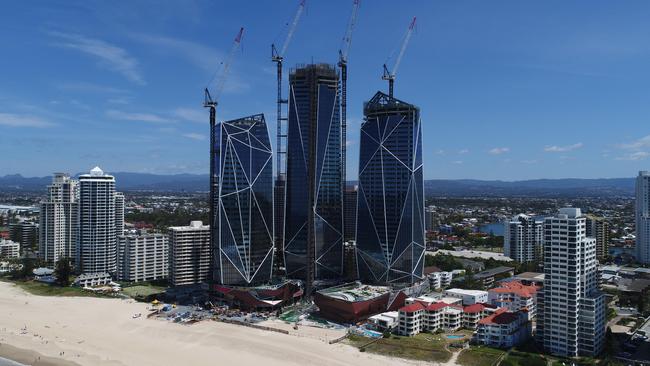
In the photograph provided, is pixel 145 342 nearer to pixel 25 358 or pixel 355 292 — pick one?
pixel 25 358

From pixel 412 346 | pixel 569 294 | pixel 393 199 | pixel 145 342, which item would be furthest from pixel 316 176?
pixel 569 294

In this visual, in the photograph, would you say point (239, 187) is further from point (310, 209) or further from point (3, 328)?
point (3, 328)

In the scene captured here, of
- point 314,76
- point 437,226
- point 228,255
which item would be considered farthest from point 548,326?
point 437,226

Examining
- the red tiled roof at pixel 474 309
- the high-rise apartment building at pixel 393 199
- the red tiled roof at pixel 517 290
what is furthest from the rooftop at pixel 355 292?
the red tiled roof at pixel 517 290

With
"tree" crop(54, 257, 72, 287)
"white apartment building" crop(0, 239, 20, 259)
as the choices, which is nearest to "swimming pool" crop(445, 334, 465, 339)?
"tree" crop(54, 257, 72, 287)

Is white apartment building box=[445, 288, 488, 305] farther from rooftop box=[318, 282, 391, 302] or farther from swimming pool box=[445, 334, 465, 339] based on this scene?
swimming pool box=[445, 334, 465, 339]
